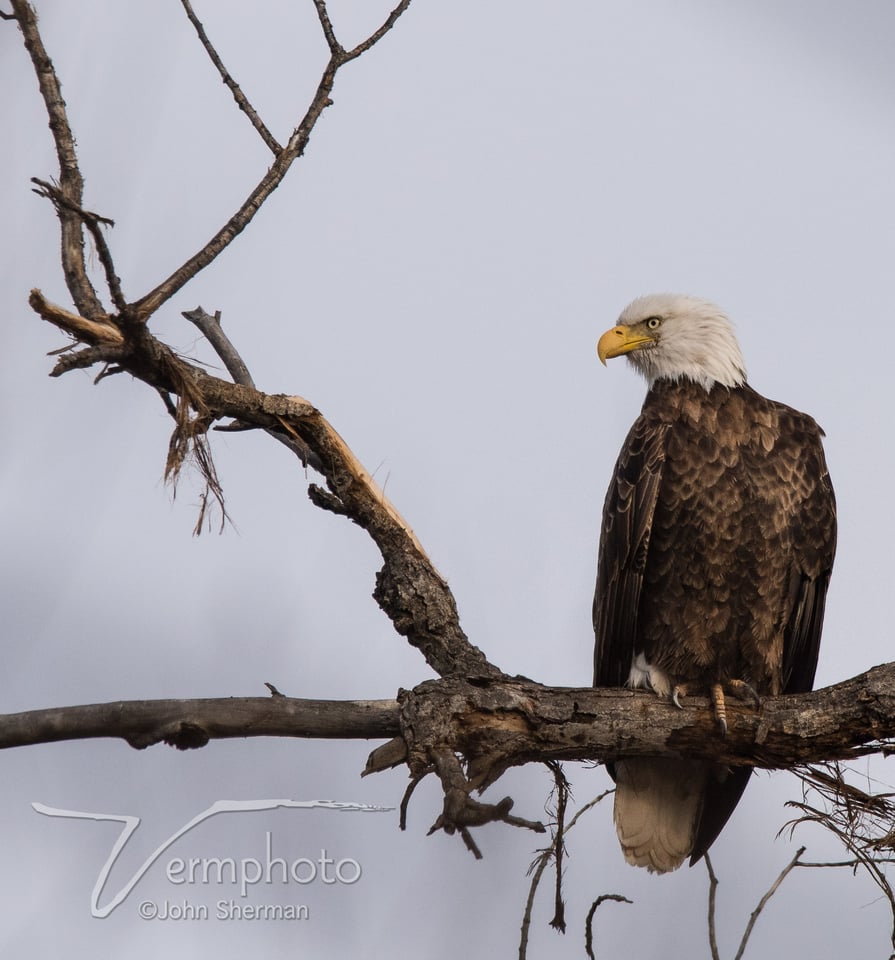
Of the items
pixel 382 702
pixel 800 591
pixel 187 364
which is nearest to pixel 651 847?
pixel 800 591

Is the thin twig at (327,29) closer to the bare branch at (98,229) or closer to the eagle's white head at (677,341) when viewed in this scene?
the bare branch at (98,229)

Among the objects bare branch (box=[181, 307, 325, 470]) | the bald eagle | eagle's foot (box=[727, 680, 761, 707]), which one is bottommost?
eagle's foot (box=[727, 680, 761, 707])

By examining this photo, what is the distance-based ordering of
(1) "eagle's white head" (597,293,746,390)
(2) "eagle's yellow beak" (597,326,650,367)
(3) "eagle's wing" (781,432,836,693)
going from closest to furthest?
(3) "eagle's wing" (781,432,836,693) → (1) "eagle's white head" (597,293,746,390) → (2) "eagle's yellow beak" (597,326,650,367)

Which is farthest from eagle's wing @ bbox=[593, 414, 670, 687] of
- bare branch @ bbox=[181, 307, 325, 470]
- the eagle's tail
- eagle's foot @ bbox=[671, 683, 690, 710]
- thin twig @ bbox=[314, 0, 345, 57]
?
thin twig @ bbox=[314, 0, 345, 57]

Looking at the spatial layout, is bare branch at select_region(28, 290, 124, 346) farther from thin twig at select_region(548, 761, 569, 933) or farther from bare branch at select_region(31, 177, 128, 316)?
thin twig at select_region(548, 761, 569, 933)

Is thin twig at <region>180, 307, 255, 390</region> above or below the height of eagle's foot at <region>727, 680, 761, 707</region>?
above

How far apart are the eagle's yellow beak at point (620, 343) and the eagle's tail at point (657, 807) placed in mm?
1666

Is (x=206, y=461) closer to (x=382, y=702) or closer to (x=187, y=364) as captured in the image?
(x=187, y=364)

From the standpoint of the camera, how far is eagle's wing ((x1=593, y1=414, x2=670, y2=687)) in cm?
420

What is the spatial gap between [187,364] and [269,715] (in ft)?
3.16

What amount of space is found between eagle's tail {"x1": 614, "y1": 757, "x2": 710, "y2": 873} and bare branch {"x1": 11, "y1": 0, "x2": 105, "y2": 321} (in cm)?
262

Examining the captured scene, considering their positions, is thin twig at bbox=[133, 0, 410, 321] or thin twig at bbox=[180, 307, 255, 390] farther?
thin twig at bbox=[180, 307, 255, 390]

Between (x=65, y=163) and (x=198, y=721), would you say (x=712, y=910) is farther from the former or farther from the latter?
(x=65, y=163)

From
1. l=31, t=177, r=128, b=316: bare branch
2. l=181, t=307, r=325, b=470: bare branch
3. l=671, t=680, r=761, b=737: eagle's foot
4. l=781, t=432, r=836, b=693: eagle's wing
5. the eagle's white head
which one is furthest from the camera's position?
the eagle's white head
